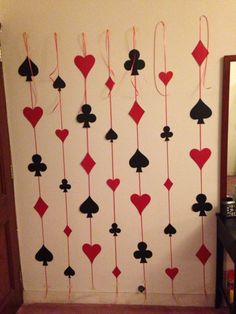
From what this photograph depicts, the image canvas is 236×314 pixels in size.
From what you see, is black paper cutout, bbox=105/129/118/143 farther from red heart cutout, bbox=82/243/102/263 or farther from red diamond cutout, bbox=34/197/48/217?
red heart cutout, bbox=82/243/102/263

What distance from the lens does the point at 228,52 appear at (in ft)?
6.59

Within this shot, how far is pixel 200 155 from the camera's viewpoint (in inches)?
83.6

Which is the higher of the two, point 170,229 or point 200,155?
point 200,155

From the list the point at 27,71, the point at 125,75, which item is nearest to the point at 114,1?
the point at 125,75

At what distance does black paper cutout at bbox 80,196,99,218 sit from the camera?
2.24m

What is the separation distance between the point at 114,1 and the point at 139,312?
7.12ft

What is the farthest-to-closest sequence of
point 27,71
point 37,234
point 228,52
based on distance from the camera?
point 37,234 → point 27,71 → point 228,52

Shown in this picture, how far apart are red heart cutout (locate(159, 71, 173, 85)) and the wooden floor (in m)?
1.62

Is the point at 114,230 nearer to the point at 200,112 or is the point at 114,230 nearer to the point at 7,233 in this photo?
the point at 7,233

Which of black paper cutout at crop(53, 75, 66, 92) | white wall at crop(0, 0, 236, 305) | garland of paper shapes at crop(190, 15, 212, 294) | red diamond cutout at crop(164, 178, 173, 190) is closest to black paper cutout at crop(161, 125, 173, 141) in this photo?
white wall at crop(0, 0, 236, 305)

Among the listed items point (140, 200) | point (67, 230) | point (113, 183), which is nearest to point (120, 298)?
point (67, 230)

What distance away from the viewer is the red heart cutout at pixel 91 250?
7.50 ft

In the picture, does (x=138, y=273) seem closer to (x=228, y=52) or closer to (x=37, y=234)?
(x=37, y=234)

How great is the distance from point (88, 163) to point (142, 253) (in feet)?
2.52
